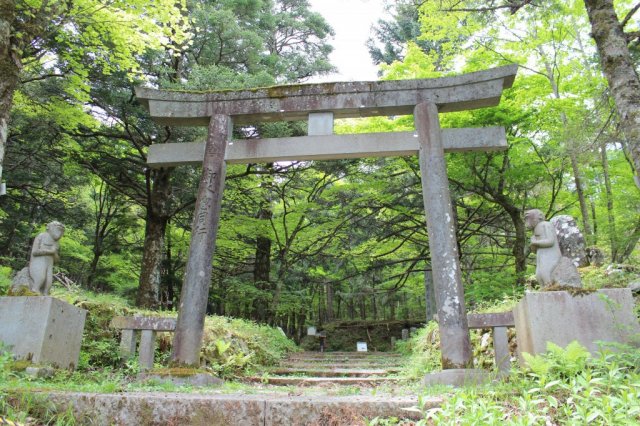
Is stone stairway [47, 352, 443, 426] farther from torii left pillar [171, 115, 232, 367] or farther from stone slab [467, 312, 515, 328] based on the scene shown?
stone slab [467, 312, 515, 328]

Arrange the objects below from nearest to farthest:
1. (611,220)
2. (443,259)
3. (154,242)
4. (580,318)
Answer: (580,318) → (443,259) → (611,220) → (154,242)

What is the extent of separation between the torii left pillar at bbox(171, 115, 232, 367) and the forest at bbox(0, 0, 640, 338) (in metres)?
2.82

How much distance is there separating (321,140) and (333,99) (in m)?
0.73

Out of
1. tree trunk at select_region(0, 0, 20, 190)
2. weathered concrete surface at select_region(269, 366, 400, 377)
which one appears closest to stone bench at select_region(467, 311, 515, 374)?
weathered concrete surface at select_region(269, 366, 400, 377)

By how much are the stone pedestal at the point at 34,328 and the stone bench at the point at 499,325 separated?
18.4ft

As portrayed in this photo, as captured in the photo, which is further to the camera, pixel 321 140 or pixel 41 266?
pixel 321 140

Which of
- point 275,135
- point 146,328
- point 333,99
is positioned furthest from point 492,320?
point 275,135

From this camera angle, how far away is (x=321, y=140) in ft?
22.3

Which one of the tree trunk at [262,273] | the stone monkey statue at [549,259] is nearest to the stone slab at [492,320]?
the stone monkey statue at [549,259]

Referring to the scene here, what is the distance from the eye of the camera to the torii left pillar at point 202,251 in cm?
599

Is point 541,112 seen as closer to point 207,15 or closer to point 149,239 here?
point 207,15

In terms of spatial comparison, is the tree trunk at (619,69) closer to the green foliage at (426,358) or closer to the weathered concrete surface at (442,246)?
the weathered concrete surface at (442,246)

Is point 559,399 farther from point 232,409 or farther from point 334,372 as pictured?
point 334,372

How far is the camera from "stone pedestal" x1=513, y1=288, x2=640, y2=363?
4.70 metres
